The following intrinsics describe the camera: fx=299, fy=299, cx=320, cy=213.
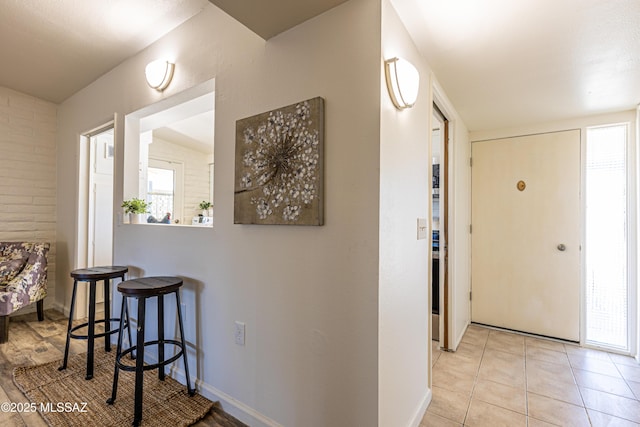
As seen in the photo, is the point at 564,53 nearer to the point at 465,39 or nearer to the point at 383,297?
the point at 465,39

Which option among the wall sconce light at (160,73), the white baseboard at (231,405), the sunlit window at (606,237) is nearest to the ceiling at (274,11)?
the wall sconce light at (160,73)

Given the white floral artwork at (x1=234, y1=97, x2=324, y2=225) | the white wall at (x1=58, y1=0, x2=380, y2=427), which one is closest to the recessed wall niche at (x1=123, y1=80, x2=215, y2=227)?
the white wall at (x1=58, y1=0, x2=380, y2=427)

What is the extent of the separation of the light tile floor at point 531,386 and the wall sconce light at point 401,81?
1.79m

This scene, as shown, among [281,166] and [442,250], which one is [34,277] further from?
[442,250]

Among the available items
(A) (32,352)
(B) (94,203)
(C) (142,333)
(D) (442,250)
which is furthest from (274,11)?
(A) (32,352)

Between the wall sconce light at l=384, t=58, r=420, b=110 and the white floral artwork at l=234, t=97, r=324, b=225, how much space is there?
0.32m

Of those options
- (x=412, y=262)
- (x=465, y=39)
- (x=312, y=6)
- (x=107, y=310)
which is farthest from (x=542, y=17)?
(x=107, y=310)

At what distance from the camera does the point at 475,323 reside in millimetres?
3379

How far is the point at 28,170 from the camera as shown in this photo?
3426 mm

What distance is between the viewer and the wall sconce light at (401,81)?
130 centimetres

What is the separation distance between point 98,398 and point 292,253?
1.56 meters

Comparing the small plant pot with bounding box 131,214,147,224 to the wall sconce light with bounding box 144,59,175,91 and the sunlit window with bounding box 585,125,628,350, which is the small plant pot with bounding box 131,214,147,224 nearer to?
the wall sconce light with bounding box 144,59,175,91

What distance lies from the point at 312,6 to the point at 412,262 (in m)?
1.37

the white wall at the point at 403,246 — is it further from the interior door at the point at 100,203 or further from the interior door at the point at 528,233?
the interior door at the point at 100,203
